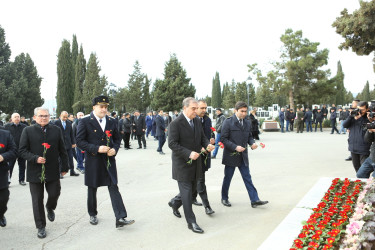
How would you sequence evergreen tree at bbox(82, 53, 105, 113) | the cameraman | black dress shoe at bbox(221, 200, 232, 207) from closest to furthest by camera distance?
1. black dress shoe at bbox(221, 200, 232, 207)
2. the cameraman
3. evergreen tree at bbox(82, 53, 105, 113)

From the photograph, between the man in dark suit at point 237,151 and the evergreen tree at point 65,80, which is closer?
the man in dark suit at point 237,151

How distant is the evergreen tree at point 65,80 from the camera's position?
5503 cm

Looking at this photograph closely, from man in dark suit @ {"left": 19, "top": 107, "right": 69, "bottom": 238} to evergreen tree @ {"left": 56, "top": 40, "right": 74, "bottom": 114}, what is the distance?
174 feet

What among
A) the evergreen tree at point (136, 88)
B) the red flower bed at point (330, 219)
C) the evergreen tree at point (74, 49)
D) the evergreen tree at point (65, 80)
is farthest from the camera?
the evergreen tree at point (74, 49)

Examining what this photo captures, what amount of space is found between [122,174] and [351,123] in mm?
6269

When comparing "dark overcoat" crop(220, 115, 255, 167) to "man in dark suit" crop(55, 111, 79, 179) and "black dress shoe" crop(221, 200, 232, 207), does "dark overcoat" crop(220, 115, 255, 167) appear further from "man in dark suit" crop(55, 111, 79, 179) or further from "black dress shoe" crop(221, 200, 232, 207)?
"man in dark suit" crop(55, 111, 79, 179)

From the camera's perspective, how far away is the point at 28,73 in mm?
52188

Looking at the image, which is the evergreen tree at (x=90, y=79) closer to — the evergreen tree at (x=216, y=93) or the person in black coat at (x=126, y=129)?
the person in black coat at (x=126, y=129)

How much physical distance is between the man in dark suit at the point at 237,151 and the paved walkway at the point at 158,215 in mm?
303

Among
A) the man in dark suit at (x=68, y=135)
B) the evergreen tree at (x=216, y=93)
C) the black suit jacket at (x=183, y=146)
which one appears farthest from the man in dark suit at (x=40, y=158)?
the evergreen tree at (x=216, y=93)

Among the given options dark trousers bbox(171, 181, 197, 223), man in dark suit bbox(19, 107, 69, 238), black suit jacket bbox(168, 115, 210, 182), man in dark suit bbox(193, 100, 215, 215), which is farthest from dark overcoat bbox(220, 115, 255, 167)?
man in dark suit bbox(19, 107, 69, 238)

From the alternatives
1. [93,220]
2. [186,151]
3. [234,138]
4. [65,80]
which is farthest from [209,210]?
[65,80]

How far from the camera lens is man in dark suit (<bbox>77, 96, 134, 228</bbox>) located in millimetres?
5023

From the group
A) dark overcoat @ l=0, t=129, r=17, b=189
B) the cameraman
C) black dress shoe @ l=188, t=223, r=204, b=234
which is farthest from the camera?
the cameraman
